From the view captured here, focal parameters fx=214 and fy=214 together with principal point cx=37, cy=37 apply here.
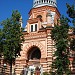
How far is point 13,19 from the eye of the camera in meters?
27.3

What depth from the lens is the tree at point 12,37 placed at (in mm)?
25906

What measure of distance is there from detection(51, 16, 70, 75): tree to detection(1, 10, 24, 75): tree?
4.52 m

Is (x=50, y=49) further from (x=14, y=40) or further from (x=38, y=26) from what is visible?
(x=14, y=40)

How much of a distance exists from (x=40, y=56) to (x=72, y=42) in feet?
46.7

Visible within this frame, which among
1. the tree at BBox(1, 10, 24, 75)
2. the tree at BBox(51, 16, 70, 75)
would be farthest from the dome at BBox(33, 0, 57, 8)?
the tree at BBox(51, 16, 70, 75)

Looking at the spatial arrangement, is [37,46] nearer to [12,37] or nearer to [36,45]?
[36,45]

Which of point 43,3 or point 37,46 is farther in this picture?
point 43,3

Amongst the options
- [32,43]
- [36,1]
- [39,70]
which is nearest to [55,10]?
[36,1]

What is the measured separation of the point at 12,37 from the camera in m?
26.5

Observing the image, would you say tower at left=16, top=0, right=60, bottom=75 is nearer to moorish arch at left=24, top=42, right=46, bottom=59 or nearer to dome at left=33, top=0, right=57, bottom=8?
moorish arch at left=24, top=42, right=46, bottom=59

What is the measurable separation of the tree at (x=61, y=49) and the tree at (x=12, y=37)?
14.8 ft

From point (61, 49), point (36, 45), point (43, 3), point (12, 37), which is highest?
point (43, 3)

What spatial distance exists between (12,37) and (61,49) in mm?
6203

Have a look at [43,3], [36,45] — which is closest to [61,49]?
[36,45]
